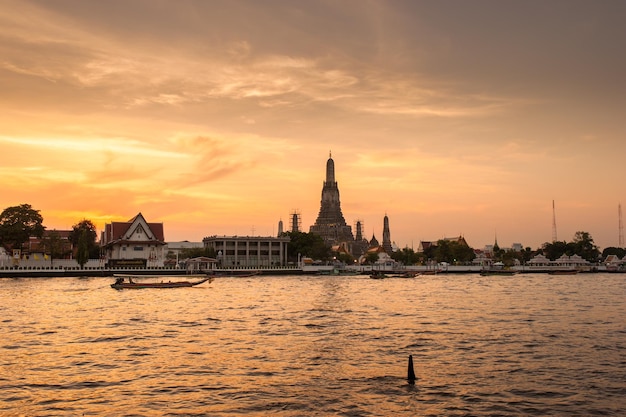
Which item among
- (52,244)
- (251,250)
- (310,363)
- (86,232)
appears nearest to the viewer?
(310,363)

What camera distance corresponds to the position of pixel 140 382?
25.5 meters

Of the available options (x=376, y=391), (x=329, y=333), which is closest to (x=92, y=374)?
(x=376, y=391)

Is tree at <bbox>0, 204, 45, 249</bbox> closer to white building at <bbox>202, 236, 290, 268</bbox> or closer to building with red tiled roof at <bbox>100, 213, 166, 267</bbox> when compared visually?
building with red tiled roof at <bbox>100, 213, 166, 267</bbox>

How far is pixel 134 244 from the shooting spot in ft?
482

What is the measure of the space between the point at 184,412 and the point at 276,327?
74.0 feet

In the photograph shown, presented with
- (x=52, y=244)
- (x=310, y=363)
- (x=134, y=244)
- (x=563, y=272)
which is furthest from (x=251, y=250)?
(x=310, y=363)

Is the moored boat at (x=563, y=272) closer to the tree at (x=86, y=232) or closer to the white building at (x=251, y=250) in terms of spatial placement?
the white building at (x=251, y=250)

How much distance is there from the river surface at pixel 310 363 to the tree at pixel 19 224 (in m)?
88.9

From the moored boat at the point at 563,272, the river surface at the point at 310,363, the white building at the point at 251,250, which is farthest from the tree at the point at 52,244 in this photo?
the moored boat at the point at 563,272

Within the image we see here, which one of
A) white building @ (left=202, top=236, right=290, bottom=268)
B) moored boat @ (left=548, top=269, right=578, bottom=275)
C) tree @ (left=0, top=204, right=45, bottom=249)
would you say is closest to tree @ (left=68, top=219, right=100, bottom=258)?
tree @ (left=0, top=204, right=45, bottom=249)

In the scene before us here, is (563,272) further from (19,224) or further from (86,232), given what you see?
(19,224)

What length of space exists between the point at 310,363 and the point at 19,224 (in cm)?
12405

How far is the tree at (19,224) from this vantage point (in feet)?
441

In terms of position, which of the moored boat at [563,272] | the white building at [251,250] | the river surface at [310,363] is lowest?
the moored boat at [563,272]
